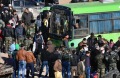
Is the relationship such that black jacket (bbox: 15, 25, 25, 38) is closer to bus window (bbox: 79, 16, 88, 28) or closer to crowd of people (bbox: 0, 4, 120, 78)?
crowd of people (bbox: 0, 4, 120, 78)

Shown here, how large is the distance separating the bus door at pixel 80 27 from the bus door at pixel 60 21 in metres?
0.30

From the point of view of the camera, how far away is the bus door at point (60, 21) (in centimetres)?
2521

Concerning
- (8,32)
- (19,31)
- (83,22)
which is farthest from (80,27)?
(8,32)

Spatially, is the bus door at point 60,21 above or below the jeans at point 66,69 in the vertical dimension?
above

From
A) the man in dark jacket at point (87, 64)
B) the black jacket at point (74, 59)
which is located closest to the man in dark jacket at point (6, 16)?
the black jacket at point (74, 59)

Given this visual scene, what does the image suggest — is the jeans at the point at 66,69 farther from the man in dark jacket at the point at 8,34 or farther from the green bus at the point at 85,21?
the man in dark jacket at the point at 8,34

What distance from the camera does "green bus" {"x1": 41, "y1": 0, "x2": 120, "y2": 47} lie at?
82.5ft

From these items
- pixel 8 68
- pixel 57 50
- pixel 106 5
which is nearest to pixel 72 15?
pixel 106 5

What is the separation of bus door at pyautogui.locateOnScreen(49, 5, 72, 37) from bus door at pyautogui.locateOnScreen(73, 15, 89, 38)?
0.99 feet

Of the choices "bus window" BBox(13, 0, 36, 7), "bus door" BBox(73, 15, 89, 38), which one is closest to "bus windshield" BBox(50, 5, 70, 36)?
"bus door" BBox(73, 15, 89, 38)

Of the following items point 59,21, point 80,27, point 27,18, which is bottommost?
point 27,18

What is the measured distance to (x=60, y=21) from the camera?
85.3ft

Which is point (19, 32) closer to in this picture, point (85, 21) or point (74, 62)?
point (85, 21)

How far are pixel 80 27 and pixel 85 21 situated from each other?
17.5 inches
